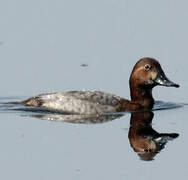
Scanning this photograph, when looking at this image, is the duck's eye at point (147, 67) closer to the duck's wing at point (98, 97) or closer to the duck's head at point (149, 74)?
the duck's head at point (149, 74)

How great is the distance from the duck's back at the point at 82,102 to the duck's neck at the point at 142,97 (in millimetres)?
503

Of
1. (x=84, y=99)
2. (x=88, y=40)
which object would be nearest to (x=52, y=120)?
(x=84, y=99)

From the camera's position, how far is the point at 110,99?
738 inches

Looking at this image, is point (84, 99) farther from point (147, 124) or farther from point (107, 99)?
point (147, 124)

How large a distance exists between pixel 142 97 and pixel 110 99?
83cm

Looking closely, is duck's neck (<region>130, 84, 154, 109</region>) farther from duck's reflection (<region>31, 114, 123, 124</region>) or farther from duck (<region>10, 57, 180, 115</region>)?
duck's reflection (<region>31, 114, 123, 124</region>)

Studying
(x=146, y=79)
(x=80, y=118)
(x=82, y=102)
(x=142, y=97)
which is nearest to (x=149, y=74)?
(x=146, y=79)

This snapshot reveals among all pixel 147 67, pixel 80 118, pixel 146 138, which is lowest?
pixel 146 138

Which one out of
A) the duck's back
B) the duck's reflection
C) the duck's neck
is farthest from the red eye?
the duck's reflection

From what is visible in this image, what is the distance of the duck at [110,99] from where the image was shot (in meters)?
18.7

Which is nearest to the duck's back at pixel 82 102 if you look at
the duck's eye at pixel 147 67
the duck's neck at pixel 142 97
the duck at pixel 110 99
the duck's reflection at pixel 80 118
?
the duck at pixel 110 99

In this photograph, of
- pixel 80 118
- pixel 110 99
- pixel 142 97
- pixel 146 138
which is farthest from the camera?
pixel 142 97

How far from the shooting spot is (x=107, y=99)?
61.4 ft

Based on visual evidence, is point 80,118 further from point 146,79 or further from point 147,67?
point 147,67
